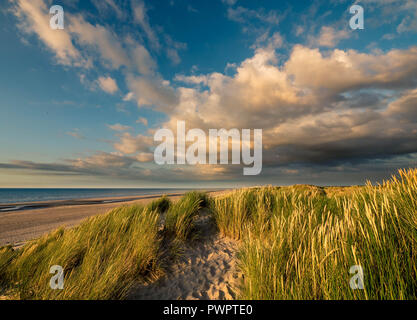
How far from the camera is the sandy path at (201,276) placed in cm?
282

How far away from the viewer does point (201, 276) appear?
10.6 feet

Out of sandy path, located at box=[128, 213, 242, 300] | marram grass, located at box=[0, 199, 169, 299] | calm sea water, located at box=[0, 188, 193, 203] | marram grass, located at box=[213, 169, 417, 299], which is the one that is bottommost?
calm sea water, located at box=[0, 188, 193, 203]

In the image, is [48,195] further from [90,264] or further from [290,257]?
[290,257]

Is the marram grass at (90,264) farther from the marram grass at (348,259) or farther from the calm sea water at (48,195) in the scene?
the calm sea water at (48,195)

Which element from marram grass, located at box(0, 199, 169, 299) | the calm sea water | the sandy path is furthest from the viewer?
the calm sea water

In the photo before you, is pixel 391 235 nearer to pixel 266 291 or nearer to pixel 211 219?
pixel 266 291

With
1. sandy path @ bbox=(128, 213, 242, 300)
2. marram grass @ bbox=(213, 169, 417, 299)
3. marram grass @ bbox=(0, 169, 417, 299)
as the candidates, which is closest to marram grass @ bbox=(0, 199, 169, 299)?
marram grass @ bbox=(0, 169, 417, 299)

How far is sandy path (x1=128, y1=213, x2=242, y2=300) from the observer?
2.82 metres

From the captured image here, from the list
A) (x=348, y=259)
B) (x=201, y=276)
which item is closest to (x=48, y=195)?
(x=201, y=276)

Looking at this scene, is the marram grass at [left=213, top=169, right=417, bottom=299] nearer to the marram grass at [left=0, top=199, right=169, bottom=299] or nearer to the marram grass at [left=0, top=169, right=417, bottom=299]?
the marram grass at [left=0, top=169, right=417, bottom=299]

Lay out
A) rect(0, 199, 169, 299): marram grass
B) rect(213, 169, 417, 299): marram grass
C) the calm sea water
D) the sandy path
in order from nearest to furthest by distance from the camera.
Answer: rect(213, 169, 417, 299): marram grass < rect(0, 199, 169, 299): marram grass < the sandy path < the calm sea water

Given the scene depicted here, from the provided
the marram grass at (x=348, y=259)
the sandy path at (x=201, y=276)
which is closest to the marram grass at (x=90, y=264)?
the sandy path at (x=201, y=276)
